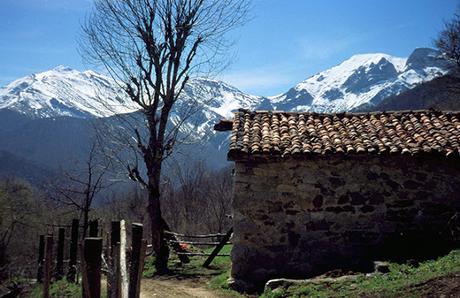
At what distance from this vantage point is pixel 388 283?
25.3 feet

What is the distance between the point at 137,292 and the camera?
4941 mm

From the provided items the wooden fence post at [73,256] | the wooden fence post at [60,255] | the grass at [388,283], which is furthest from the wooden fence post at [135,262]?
the wooden fence post at [60,255]

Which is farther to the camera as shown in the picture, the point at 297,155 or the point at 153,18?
the point at 153,18

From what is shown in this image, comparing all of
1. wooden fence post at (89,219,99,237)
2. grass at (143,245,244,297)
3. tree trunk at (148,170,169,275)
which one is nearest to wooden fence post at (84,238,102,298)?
grass at (143,245,244,297)

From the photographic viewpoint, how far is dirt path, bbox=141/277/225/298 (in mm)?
10148

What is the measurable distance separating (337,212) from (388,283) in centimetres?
285

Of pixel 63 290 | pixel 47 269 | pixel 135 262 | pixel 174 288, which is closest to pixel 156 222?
pixel 174 288

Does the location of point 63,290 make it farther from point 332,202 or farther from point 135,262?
point 135,262

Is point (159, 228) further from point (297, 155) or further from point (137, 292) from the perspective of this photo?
point (137, 292)

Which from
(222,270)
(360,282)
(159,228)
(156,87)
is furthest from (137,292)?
(156,87)

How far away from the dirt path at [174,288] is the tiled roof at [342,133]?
10.4 feet

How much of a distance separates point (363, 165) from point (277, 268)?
3.05 m

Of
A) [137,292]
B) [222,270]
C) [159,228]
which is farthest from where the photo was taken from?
[159,228]

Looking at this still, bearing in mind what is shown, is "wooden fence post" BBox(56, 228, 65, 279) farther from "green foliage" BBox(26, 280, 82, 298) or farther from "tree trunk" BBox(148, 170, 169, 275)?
"tree trunk" BBox(148, 170, 169, 275)
